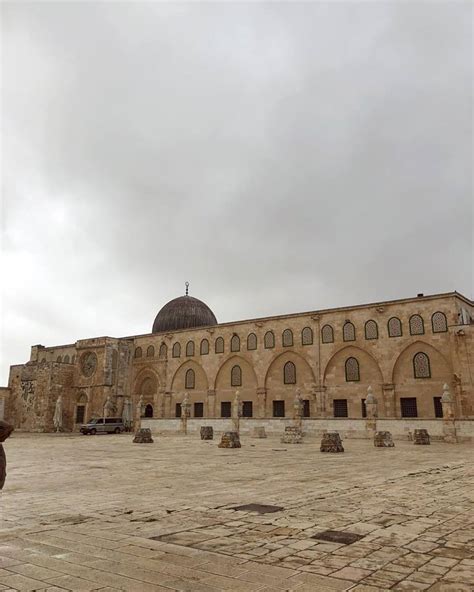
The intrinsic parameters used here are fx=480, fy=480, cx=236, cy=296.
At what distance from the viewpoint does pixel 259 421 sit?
90.3ft

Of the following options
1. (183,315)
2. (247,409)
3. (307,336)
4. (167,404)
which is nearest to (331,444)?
(307,336)

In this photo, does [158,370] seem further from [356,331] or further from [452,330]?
[452,330]

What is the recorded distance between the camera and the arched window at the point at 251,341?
120 feet

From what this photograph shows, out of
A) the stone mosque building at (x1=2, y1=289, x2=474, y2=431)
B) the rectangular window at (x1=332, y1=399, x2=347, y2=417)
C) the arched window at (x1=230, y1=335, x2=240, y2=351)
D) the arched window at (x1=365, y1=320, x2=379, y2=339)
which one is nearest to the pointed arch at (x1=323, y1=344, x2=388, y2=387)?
the stone mosque building at (x1=2, y1=289, x2=474, y2=431)

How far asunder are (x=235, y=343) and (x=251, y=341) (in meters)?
1.49


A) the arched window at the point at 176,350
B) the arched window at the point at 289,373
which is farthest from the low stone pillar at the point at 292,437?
the arched window at the point at 176,350

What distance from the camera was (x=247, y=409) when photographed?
35.9 metres

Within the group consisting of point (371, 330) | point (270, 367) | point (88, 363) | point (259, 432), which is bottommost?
point (259, 432)

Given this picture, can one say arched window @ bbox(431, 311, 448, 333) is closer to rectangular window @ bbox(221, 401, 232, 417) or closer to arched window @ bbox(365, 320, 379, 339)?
arched window @ bbox(365, 320, 379, 339)

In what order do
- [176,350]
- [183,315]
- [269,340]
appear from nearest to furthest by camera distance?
[269,340] < [176,350] < [183,315]

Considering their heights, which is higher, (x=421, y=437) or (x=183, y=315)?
(x=183, y=315)

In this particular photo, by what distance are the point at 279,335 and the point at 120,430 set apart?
45.3 ft

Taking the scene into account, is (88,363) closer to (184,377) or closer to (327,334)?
(184,377)

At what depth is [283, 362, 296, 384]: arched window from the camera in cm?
3409
